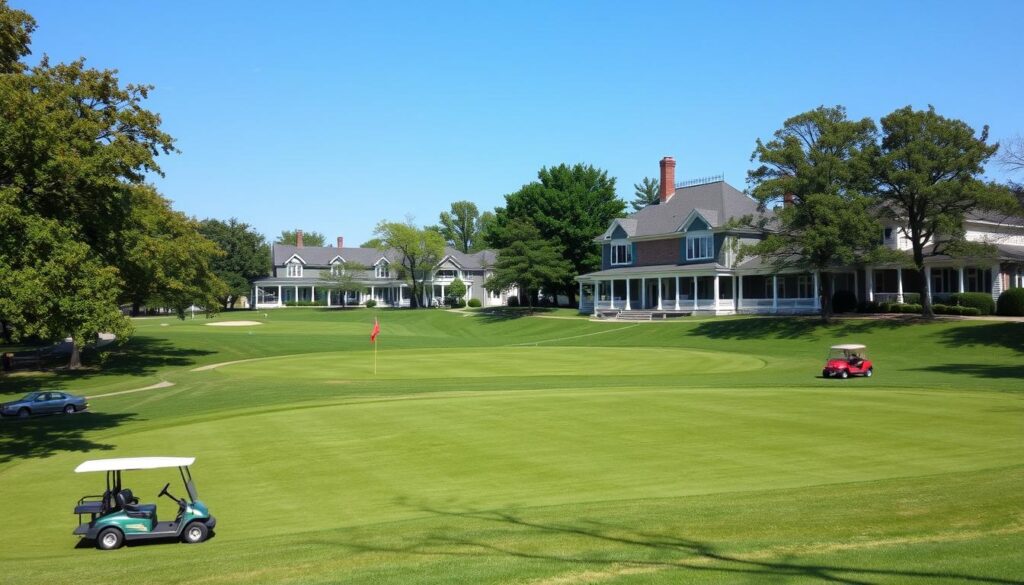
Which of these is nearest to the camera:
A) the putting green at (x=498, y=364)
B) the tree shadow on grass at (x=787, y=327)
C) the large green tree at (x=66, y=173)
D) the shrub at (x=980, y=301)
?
the large green tree at (x=66, y=173)

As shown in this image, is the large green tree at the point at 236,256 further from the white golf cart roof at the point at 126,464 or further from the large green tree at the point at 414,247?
the white golf cart roof at the point at 126,464

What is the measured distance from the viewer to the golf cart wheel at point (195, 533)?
1358cm

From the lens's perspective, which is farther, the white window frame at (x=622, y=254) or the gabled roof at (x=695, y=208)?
the white window frame at (x=622, y=254)

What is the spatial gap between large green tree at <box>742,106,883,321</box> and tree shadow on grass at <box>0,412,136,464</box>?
147ft

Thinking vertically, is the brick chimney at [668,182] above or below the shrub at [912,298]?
above

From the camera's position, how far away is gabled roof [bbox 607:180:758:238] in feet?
247

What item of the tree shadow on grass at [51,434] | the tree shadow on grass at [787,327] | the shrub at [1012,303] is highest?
the shrub at [1012,303]

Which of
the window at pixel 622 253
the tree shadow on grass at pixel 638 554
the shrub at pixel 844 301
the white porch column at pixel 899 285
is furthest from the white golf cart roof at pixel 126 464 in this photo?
the window at pixel 622 253

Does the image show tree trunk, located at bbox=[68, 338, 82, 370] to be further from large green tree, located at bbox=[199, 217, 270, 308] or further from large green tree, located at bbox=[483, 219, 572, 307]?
large green tree, located at bbox=[199, 217, 270, 308]

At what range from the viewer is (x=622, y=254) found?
280ft

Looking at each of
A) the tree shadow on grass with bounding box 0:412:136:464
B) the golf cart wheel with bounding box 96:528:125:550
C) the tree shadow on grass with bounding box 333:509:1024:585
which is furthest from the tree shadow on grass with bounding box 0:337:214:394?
the tree shadow on grass with bounding box 333:509:1024:585

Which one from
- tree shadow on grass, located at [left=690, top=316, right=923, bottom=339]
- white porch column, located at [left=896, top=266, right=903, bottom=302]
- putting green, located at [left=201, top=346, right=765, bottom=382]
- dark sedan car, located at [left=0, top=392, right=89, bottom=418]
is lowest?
dark sedan car, located at [left=0, top=392, right=89, bottom=418]

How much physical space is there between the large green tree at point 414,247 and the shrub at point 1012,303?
2978 inches

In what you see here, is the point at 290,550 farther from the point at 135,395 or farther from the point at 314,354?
the point at 314,354
